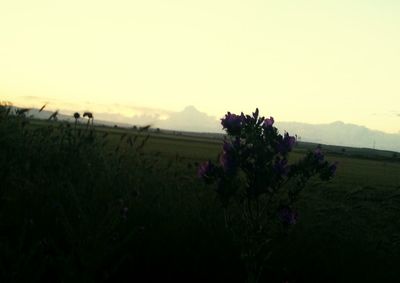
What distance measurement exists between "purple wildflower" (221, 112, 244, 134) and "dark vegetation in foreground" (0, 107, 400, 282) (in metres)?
1.42

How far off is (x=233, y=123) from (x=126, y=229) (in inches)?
78.2

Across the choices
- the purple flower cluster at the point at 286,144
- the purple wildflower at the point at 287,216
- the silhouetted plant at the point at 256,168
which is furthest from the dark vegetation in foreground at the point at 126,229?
the purple flower cluster at the point at 286,144

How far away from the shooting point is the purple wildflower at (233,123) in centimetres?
541

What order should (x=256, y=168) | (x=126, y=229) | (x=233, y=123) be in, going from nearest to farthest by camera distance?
1. (x=256, y=168)
2. (x=233, y=123)
3. (x=126, y=229)

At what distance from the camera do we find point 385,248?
327 inches

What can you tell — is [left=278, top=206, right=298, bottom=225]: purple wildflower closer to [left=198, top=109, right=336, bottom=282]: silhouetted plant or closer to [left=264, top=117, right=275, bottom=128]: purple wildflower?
[left=198, top=109, right=336, bottom=282]: silhouetted plant

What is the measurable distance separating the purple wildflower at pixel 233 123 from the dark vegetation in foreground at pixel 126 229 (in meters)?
1.42

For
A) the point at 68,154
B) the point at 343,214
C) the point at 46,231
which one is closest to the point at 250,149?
the point at 46,231

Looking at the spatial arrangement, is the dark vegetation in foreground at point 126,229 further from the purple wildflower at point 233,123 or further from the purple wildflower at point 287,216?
the purple wildflower at point 233,123

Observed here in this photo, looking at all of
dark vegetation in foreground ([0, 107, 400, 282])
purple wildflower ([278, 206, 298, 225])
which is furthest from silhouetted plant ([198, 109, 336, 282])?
dark vegetation in foreground ([0, 107, 400, 282])

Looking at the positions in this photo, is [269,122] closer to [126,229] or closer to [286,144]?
[286,144]

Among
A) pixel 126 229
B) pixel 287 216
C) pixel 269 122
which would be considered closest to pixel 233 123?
pixel 269 122

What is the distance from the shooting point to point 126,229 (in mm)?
6184

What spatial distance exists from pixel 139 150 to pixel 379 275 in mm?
4890
